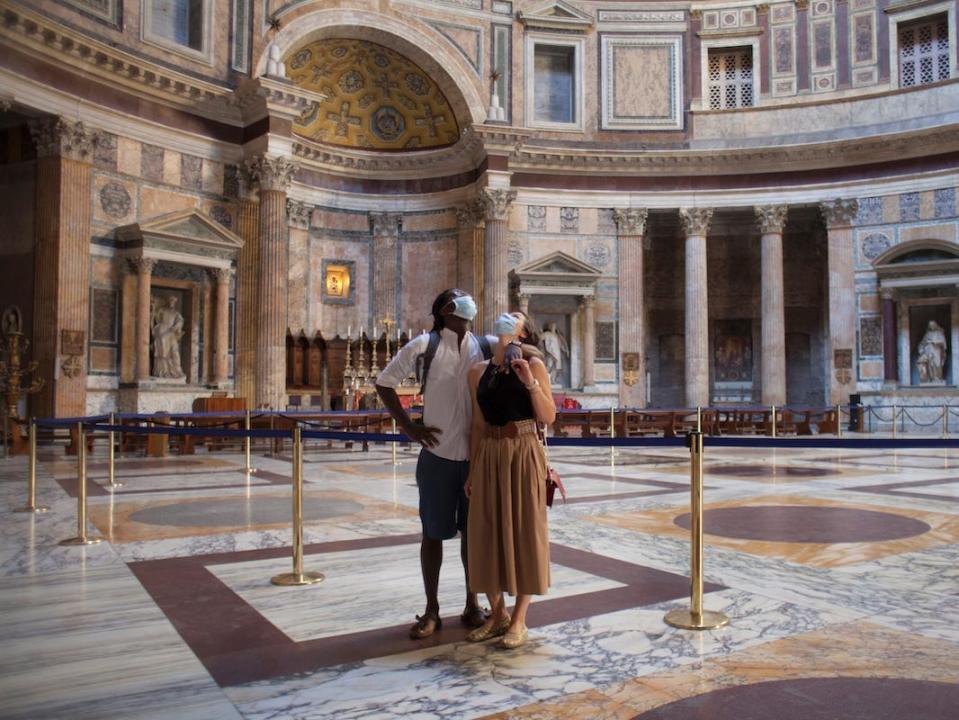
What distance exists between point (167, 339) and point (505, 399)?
16.0m

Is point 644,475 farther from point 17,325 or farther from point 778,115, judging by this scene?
point 778,115

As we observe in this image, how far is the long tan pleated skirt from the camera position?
3.73 meters

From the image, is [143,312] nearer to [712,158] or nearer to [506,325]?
[506,325]

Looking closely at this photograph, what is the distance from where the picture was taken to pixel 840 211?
24250 mm

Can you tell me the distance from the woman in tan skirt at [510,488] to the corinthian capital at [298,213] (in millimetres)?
20667

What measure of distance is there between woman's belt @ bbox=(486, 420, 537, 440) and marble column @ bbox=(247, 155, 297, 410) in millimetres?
16300

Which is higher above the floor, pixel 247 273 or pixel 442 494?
pixel 247 273

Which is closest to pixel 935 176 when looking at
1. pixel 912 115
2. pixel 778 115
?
pixel 912 115

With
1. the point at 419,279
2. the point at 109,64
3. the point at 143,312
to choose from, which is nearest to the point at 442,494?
the point at 143,312

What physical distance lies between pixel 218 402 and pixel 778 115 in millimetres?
18628

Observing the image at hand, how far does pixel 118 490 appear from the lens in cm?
932

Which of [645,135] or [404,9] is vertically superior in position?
[404,9]

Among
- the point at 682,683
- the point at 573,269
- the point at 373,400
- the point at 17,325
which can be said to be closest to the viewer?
the point at 682,683

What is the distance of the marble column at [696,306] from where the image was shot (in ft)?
80.9
